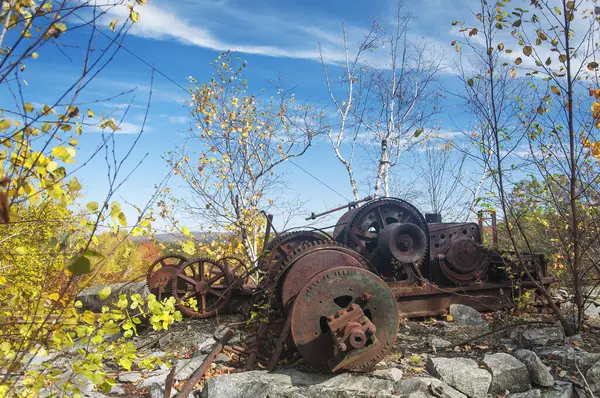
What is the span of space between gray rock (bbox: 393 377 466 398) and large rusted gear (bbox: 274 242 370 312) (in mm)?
1721

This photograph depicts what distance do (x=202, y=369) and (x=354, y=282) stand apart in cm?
220

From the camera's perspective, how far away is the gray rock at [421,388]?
5.11 m

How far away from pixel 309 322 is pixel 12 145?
376 cm

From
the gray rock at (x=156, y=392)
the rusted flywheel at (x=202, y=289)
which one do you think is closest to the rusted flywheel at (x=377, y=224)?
the rusted flywheel at (x=202, y=289)

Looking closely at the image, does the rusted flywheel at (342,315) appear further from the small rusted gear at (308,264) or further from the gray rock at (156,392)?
the gray rock at (156,392)

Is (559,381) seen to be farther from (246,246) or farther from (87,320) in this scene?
(246,246)

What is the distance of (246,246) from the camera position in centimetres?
1241

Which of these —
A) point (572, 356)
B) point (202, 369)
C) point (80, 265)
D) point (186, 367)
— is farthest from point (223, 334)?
point (80, 265)

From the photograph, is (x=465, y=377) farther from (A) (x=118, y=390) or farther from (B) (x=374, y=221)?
(A) (x=118, y=390)

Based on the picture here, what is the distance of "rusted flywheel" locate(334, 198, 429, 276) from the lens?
8805mm

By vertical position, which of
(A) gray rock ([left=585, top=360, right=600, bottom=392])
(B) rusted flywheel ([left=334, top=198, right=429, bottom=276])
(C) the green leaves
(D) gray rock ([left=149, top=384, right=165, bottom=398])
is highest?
(B) rusted flywheel ([left=334, top=198, right=429, bottom=276])

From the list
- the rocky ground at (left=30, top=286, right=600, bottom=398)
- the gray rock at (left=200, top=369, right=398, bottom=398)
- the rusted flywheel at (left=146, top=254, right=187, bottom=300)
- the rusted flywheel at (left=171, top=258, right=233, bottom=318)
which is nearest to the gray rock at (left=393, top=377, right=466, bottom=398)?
the rocky ground at (left=30, top=286, right=600, bottom=398)

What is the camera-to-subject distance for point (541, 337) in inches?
268

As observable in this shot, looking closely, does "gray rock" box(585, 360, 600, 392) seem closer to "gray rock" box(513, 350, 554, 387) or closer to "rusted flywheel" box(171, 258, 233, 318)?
"gray rock" box(513, 350, 554, 387)
